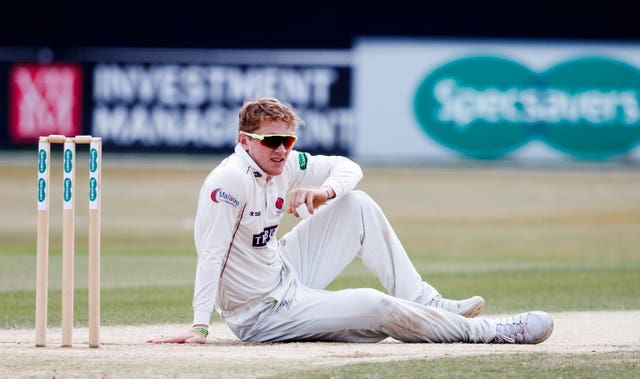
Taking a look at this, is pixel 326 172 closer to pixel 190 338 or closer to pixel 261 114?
pixel 261 114

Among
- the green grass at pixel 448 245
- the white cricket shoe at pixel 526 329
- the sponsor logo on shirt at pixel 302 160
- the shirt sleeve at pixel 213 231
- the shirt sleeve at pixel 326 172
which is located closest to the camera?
the shirt sleeve at pixel 213 231

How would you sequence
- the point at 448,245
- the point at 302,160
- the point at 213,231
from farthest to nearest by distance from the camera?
the point at 448,245 → the point at 302,160 → the point at 213,231

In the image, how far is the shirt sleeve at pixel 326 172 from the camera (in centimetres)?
599

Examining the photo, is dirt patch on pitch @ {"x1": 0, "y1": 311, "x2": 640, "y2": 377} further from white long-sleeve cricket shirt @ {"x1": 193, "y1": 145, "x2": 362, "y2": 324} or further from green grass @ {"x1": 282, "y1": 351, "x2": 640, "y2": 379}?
white long-sleeve cricket shirt @ {"x1": 193, "y1": 145, "x2": 362, "y2": 324}

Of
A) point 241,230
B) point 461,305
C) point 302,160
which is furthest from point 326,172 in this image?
point 461,305

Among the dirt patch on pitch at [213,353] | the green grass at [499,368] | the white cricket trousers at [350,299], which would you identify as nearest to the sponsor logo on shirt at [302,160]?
the white cricket trousers at [350,299]

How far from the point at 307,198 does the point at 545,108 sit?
13.5 m

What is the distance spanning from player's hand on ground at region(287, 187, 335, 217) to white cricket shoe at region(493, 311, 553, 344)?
1.08m

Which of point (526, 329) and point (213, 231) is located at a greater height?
point (213, 231)

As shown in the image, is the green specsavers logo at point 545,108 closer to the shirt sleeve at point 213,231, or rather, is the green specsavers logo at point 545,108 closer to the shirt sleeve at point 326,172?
the shirt sleeve at point 326,172

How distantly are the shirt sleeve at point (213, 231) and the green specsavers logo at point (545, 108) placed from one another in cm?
1330

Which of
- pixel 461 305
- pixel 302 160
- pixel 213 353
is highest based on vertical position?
pixel 302 160

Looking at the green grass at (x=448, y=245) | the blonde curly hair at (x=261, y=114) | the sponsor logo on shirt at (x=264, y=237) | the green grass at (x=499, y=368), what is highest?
the blonde curly hair at (x=261, y=114)

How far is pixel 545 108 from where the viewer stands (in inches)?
734
